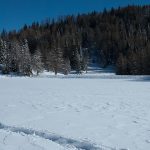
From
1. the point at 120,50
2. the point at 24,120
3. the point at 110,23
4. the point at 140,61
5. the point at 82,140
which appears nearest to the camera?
the point at 82,140

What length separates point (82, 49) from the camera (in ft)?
505

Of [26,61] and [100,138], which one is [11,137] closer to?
[100,138]

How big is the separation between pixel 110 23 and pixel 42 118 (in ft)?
590

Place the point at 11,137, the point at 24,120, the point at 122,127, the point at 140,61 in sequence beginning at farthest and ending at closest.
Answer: the point at 140,61 < the point at 24,120 < the point at 122,127 < the point at 11,137

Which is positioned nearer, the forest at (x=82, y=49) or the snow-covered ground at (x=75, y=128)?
the snow-covered ground at (x=75, y=128)

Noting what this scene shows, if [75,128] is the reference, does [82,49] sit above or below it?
above

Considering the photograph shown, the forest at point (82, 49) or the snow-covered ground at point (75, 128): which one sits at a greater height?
the forest at point (82, 49)

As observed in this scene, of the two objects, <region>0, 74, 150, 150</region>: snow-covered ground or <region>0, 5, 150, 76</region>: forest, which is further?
<region>0, 5, 150, 76</region>: forest

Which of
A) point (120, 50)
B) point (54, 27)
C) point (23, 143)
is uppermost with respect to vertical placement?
point (54, 27)

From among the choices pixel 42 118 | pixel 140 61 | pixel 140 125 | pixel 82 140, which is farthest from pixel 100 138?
pixel 140 61

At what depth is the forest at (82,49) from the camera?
3366 inches

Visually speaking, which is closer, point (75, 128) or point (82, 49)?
point (75, 128)

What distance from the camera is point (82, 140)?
10.3 metres

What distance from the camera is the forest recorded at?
85500 mm
